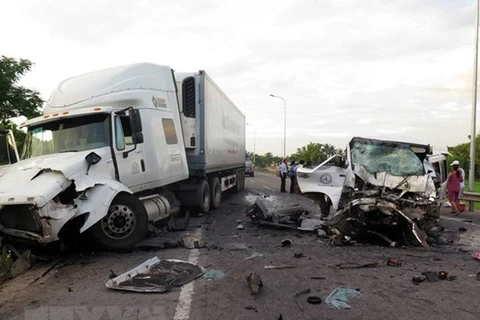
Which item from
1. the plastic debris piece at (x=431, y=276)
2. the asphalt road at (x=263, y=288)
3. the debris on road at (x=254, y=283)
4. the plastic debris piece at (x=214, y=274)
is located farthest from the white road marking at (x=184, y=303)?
the plastic debris piece at (x=431, y=276)

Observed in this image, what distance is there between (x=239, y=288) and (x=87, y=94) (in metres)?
5.32

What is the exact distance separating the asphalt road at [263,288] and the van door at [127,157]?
1480 mm

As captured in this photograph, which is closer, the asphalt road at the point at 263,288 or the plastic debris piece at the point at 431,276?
the asphalt road at the point at 263,288

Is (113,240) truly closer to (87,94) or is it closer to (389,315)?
(87,94)

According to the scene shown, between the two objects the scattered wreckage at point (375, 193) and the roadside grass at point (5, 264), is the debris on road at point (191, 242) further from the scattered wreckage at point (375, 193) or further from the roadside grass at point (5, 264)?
the roadside grass at point (5, 264)

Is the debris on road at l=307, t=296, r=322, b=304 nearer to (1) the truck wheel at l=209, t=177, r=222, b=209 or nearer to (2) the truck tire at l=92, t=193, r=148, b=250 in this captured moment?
(2) the truck tire at l=92, t=193, r=148, b=250

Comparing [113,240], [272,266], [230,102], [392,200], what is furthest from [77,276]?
[230,102]

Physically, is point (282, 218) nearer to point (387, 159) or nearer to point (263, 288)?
point (387, 159)

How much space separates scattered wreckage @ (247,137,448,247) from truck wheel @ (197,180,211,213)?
1.77 meters

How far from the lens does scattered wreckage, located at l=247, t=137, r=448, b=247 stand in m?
7.02

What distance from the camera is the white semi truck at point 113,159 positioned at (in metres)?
5.74

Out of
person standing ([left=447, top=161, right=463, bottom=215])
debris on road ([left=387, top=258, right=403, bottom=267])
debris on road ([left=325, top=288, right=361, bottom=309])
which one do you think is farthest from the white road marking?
person standing ([left=447, top=161, right=463, bottom=215])

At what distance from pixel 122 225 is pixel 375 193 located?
440cm

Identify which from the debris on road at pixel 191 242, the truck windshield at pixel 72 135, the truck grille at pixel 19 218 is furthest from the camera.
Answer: the truck windshield at pixel 72 135
